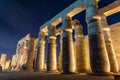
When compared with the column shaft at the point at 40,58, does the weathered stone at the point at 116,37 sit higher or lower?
higher

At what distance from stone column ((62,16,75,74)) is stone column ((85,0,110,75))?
2.80 metres

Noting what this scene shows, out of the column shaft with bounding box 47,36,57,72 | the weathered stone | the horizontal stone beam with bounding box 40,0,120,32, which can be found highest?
the horizontal stone beam with bounding box 40,0,120,32

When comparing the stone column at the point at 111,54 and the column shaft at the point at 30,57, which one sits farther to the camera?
the column shaft at the point at 30,57

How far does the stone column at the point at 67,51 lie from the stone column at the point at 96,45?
280 centimetres

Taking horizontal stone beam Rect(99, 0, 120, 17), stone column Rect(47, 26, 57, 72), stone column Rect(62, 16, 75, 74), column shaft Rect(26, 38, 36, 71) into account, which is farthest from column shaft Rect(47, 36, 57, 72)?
horizontal stone beam Rect(99, 0, 120, 17)

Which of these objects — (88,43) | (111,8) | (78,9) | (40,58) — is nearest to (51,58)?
(40,58)

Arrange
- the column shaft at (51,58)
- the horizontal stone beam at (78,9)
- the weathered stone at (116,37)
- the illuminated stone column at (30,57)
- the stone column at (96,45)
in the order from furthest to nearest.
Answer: the illuminated stone column at (30,57), the weathered stone at (116,37), the column shaft at (51,58), the horizontal stone beam at (78,9), the stone column at (96,45)

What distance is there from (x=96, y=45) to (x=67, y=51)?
3519 mm

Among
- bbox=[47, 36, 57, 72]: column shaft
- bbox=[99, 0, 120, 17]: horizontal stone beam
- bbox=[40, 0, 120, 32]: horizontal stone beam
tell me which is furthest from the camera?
bbox=[47, 36, 57, 72]: column shaft

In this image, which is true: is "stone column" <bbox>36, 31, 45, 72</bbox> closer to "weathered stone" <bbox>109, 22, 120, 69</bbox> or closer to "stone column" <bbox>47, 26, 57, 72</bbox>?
"stone column" <bbox>47, 26, 57, 72</bbox>

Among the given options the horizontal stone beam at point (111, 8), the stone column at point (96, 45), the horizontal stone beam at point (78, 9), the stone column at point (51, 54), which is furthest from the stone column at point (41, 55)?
the horizontal stone beam at point (111, 8)

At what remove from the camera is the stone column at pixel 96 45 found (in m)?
8.39

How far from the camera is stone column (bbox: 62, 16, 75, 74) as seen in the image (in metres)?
11.2

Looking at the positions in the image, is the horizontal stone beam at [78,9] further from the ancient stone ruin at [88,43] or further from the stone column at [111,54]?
the stone column at [111,54]
